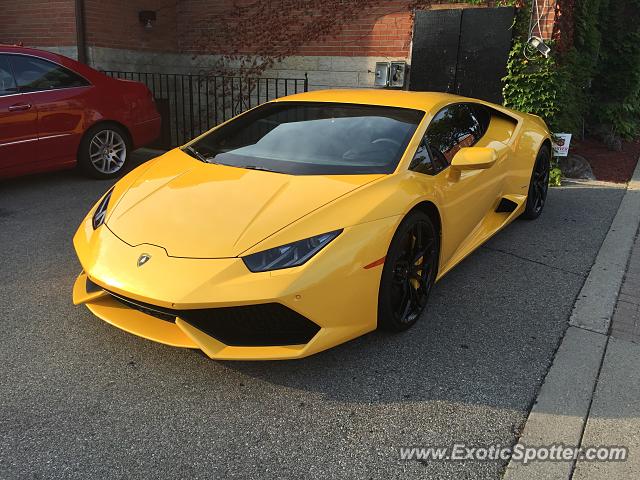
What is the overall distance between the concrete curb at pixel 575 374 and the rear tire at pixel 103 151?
208 inches

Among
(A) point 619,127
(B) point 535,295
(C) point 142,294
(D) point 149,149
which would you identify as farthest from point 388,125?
(A) point 619,127

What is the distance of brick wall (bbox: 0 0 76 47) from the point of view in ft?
30.7

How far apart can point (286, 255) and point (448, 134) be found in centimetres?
→ 184

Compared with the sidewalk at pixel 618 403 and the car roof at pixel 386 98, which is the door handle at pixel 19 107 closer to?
the car roof at pixel 386 98

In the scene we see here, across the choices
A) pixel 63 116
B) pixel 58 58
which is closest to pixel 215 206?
pixel 63 116

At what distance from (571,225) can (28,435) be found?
4742 millimetres

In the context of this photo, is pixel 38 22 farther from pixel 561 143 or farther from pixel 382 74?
pixel 561 143

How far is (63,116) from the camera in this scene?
19.9 ft

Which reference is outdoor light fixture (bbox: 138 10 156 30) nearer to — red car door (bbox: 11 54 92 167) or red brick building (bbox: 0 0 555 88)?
red brick building (bbox: 0 0 555 88)

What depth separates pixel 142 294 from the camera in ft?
8.11

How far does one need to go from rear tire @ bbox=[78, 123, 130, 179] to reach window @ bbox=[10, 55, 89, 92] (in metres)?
0.56

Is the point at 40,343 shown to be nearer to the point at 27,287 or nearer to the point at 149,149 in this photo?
the point at 27,287

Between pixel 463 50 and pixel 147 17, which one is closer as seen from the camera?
pixel 463 50

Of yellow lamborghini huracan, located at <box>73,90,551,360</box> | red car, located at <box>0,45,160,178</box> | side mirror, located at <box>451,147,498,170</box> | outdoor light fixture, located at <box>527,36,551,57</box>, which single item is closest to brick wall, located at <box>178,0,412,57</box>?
outdoor light fixture, located at <box>527,36,551,57</box>
